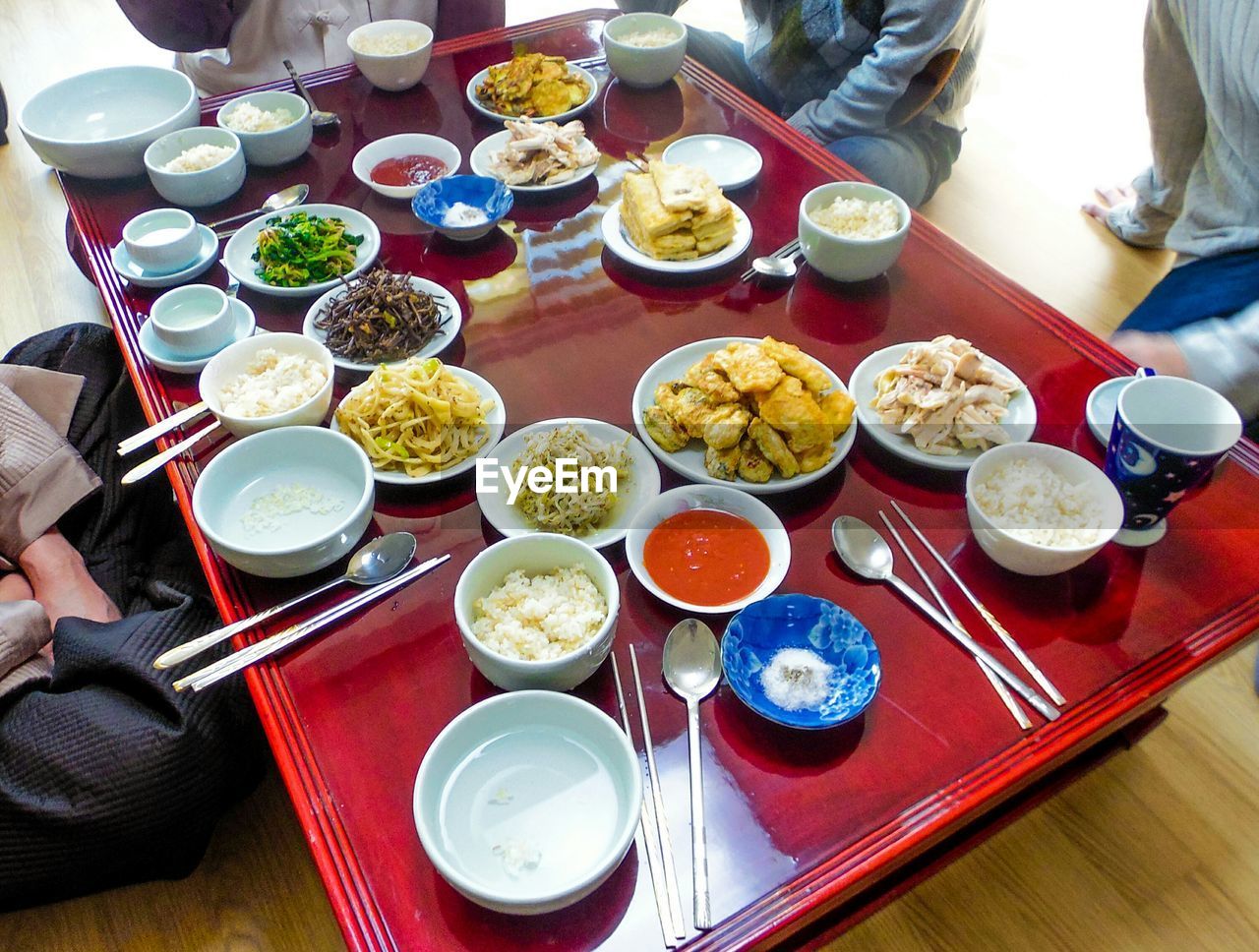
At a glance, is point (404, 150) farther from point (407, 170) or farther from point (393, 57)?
point (393, 57)

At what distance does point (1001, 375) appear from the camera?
148 centimetres

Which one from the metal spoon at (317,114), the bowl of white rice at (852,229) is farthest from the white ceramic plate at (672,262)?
the metal spoon at (317,114)

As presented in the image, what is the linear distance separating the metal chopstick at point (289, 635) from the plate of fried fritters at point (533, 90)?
143 cm

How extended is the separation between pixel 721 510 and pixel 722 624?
197 millimetres

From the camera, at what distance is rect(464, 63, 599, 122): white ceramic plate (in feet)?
7.43

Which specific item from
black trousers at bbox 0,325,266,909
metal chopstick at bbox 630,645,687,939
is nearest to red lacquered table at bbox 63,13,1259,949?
metal chopstick at bbox 630,645,687,939

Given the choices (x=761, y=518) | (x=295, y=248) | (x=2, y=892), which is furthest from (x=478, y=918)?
(x=295, y=248)

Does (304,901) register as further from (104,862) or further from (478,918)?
(478,918)

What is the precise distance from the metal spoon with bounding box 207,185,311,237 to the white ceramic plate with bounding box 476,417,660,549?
0.96 metres

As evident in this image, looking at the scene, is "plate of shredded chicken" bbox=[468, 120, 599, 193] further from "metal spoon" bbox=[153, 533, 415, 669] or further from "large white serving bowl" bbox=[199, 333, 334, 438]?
"metal spoon" bbox=[153, 533, 415, 669]

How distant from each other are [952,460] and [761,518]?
35 cm

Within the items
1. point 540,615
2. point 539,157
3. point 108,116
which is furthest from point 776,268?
point 108,116

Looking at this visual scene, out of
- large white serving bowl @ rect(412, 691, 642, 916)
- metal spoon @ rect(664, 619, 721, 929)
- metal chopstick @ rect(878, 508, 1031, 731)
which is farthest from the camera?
metal chopstick @ rect(878, 508, 1031, 731)

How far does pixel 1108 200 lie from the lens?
3.24 meters
